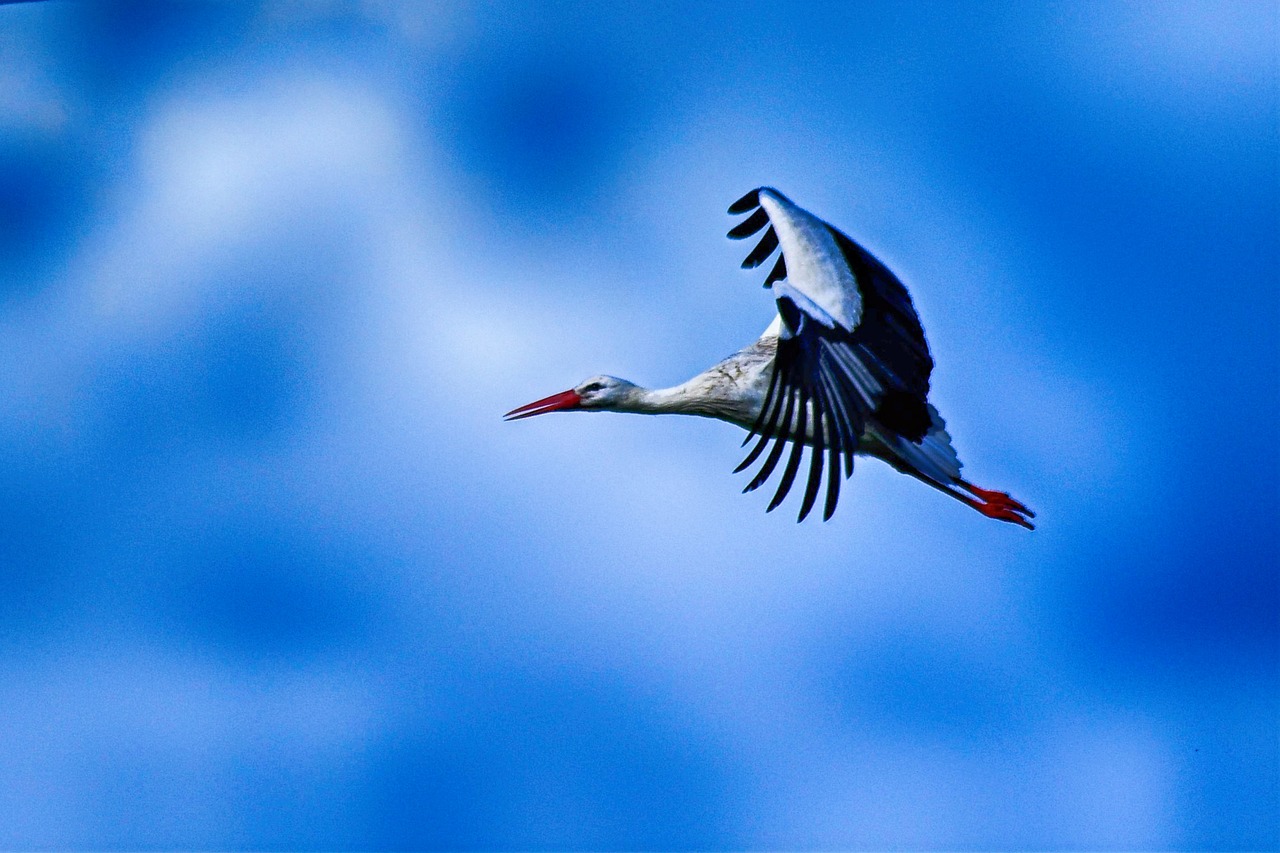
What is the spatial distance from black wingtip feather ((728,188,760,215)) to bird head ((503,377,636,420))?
88 centimetres

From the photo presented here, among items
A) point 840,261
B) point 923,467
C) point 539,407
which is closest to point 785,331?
point 840,261

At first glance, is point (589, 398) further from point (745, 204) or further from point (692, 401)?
point (745, 204)

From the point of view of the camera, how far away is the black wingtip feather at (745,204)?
586 centimetres

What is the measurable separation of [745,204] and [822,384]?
58.6 inches

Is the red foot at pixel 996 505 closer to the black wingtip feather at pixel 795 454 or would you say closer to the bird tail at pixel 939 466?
the bird tail at pixel 939 466

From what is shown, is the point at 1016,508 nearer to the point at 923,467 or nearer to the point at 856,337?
the point at 923,467

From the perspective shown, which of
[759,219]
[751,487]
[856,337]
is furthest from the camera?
[759,219]

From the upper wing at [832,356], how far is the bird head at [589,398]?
2.05 ft

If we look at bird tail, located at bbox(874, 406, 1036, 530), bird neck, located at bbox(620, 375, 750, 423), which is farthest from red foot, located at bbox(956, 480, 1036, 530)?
bird neck, located at bbox(620, 375, 750, 423)

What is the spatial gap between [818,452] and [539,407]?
161 centimetres

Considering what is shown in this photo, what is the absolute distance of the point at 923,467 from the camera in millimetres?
5465

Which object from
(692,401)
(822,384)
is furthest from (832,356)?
(692,401)

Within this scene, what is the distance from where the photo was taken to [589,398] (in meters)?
5.78

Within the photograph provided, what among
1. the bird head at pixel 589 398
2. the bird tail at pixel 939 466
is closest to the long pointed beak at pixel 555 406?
the bird head at pixel 589 398
